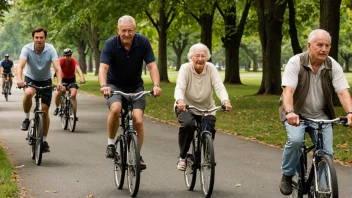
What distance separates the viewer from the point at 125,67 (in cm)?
781

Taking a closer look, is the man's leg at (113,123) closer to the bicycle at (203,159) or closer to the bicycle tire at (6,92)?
the bicycle at (203,159)

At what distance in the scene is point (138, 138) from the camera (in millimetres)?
7922

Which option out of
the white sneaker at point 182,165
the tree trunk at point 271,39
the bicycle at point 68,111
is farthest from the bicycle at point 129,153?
the tree trunk at point 271,39

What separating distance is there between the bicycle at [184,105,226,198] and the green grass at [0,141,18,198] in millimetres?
1957

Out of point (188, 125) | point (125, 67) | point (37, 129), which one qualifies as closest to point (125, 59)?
point (125, 67)

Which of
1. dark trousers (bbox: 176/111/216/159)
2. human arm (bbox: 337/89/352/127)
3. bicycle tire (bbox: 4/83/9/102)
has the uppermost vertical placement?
human arm (bbox: 337/89/352/127)

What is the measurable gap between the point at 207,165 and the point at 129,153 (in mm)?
908

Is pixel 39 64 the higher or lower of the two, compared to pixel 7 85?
higher

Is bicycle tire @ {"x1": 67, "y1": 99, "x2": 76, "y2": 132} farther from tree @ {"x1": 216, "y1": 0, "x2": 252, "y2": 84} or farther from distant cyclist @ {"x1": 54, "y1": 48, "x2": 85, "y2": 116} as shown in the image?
tree @ {"x1": 216, "y1": 0, "x2": 252, "y2": 84}

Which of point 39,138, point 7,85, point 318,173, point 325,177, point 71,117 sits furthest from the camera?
point 7,85

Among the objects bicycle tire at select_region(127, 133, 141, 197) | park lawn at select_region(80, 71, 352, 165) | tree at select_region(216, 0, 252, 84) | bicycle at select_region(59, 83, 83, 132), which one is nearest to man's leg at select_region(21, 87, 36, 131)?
bicycle tire at select_region(127, 133, 141, 197)

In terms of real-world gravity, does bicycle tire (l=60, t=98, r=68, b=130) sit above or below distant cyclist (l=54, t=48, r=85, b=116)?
below

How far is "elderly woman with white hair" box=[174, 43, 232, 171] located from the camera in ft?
24.3

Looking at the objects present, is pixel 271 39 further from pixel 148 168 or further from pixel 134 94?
pixel 134 94
